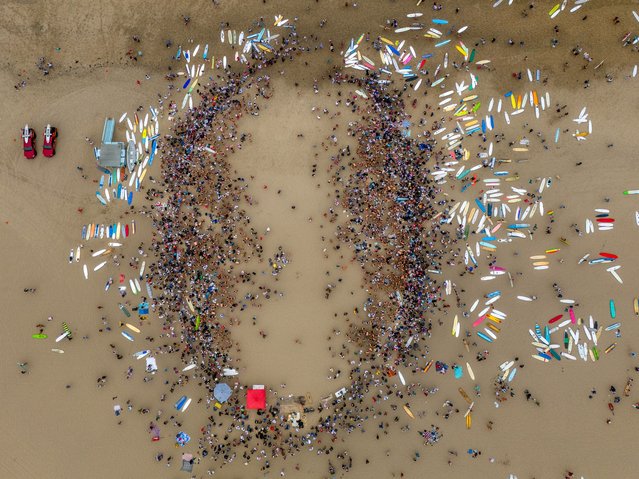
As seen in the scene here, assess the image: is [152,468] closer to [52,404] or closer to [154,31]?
[52,404]

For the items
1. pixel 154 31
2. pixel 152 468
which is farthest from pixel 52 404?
pixel 154 31

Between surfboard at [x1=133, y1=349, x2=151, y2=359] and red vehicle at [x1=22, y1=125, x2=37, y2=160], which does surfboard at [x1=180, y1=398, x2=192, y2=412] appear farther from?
red vehicle at [x1=22, y1=125, x2=37, y2=160]

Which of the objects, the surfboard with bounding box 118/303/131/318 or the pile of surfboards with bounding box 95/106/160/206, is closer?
the surfboard with bounding box 118/303/131/318

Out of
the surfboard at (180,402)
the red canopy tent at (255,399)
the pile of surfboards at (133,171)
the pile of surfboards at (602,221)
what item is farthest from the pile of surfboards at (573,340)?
the pile of surfboards at (133,171)

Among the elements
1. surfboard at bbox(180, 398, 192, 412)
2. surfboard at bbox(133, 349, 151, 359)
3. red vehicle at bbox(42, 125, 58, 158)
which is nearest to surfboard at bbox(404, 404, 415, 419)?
surfboard at bbox(180, 398, 192, 412)

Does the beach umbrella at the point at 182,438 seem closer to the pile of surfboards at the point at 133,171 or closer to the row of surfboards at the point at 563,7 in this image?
the pile of surfboards at the point at 133,171
